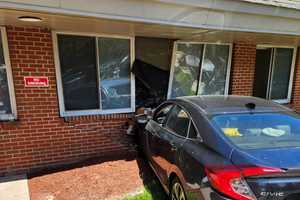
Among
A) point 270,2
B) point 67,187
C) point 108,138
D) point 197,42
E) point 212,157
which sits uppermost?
point 270,2

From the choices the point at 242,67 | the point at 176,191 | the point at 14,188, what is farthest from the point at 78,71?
the point at 242,67

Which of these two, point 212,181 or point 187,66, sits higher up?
point 187,66

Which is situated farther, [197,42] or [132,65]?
[197,42]

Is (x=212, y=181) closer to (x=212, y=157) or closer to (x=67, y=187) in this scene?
(x=212, y=157)

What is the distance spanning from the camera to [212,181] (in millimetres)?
1968

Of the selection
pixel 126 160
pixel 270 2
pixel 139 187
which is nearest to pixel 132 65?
pixel 126 160

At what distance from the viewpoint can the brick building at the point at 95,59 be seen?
3398 millimetres

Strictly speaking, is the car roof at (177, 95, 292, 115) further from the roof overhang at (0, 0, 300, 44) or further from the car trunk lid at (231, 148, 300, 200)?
the roof overhang at (0, 0, 300, 44)

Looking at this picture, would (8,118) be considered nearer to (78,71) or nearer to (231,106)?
(78,71)

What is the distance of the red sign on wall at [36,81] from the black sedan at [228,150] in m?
2.30

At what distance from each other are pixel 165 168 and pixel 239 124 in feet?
3.64

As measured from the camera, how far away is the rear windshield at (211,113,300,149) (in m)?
2.21

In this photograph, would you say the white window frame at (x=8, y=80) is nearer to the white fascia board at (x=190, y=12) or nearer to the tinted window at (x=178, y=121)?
the white fascia board at (x=190, y=12)

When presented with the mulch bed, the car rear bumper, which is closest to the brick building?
the mulch bed
